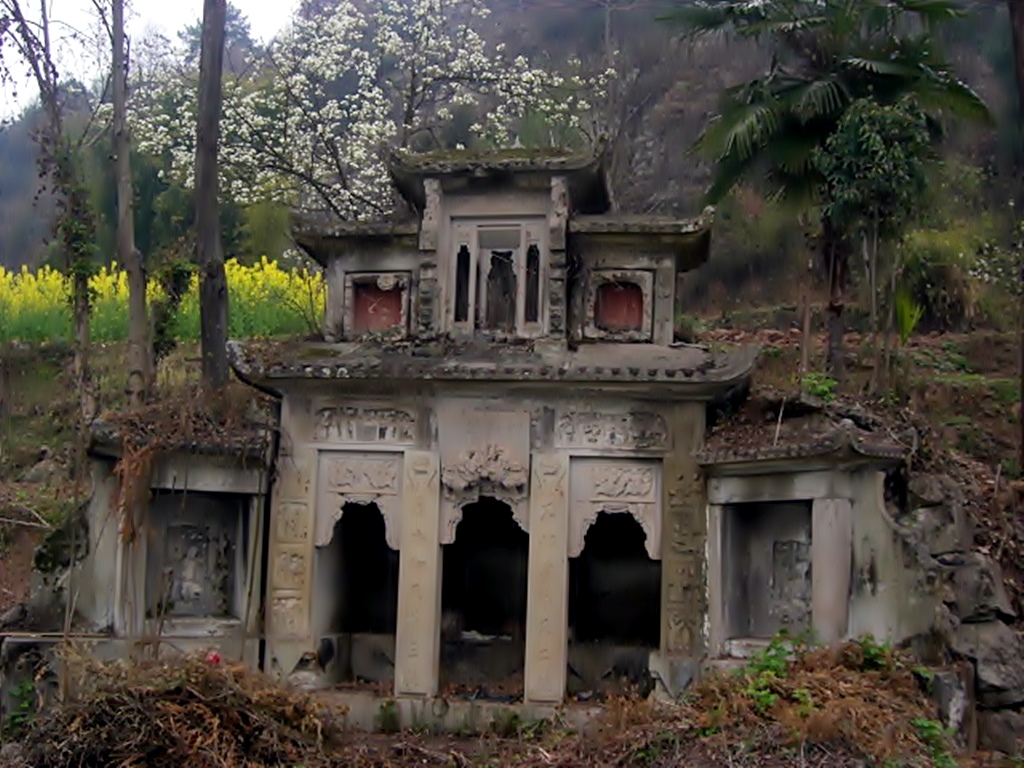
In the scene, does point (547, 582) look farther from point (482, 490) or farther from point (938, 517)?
point (938, 517)

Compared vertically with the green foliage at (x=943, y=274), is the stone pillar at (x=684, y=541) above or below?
below

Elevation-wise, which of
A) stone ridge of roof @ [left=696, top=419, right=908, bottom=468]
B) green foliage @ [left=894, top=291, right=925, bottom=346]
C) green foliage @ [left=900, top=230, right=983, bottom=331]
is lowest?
stone ridge of roof @ [left=696, top=419, right=908, bottom=468]

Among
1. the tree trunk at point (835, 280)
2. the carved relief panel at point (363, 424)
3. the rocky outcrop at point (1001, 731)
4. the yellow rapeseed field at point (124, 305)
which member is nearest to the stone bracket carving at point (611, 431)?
the carved relief panel at point (363, 424)

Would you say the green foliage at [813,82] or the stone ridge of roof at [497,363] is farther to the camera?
the green foliage at [813,82]

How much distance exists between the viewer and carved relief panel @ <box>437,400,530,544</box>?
477 inches

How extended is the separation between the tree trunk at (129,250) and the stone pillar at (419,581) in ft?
16.5

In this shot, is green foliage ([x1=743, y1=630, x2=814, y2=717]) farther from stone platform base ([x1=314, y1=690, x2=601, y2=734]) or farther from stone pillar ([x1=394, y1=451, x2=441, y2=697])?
stone pillar ([x1=394, y1=451, x2=441, y2=697])

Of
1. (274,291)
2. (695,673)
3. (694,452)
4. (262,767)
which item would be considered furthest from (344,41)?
(262,767)

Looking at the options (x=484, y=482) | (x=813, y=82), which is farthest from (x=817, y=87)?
(x=484, y=482)

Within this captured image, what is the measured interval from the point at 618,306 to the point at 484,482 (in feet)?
8.03

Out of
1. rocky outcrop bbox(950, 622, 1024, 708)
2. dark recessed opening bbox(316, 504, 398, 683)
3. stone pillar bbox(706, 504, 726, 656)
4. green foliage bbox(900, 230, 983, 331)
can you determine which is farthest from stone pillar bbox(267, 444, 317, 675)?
green foliage bbox(900, 230, 983, 331)

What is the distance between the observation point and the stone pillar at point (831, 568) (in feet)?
35.8

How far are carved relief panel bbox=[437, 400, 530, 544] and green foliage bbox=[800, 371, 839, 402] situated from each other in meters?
3.85

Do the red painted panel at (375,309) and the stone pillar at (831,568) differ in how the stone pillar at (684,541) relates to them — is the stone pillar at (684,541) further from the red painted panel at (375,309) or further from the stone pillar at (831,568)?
the red painted panel at (375,309)
